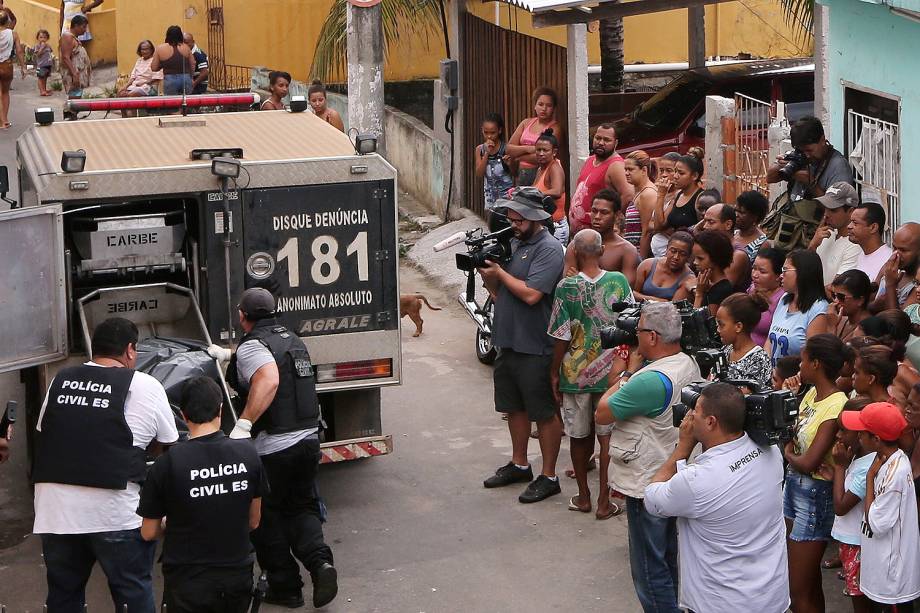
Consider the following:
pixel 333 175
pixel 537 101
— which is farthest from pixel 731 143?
pixel 333 175

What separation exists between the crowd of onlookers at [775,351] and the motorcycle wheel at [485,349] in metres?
1.51

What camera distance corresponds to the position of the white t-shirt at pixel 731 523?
5184mm

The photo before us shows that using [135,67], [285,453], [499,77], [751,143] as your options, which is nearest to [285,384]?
[285,453]

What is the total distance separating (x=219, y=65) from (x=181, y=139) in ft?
45.0

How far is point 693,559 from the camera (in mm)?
5383

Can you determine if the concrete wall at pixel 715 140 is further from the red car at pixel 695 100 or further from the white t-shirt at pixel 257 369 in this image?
the white t-shirt at pixel 257 369

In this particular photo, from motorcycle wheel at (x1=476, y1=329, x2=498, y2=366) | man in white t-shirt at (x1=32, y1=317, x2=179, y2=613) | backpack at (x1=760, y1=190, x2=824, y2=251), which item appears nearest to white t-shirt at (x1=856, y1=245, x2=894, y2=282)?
backpack at (x1=760, y1=190, x2=824, y2=251)

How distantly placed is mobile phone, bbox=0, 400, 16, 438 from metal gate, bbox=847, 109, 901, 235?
611 centimetres

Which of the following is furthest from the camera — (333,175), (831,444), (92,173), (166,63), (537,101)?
(166,63)

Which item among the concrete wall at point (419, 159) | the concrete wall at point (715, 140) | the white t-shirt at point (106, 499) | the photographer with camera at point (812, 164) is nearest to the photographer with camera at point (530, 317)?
the photographer with camera at point (812, 164)

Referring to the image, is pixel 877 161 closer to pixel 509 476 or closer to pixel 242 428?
pixel 509 476

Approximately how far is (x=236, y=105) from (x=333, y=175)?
2637 mm

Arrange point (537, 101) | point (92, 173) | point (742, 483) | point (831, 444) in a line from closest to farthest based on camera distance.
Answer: point (742, 483), point (831, 444), point (92, 173), point (537, 101)

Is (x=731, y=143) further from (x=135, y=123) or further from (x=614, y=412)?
(x=614, y=412)
